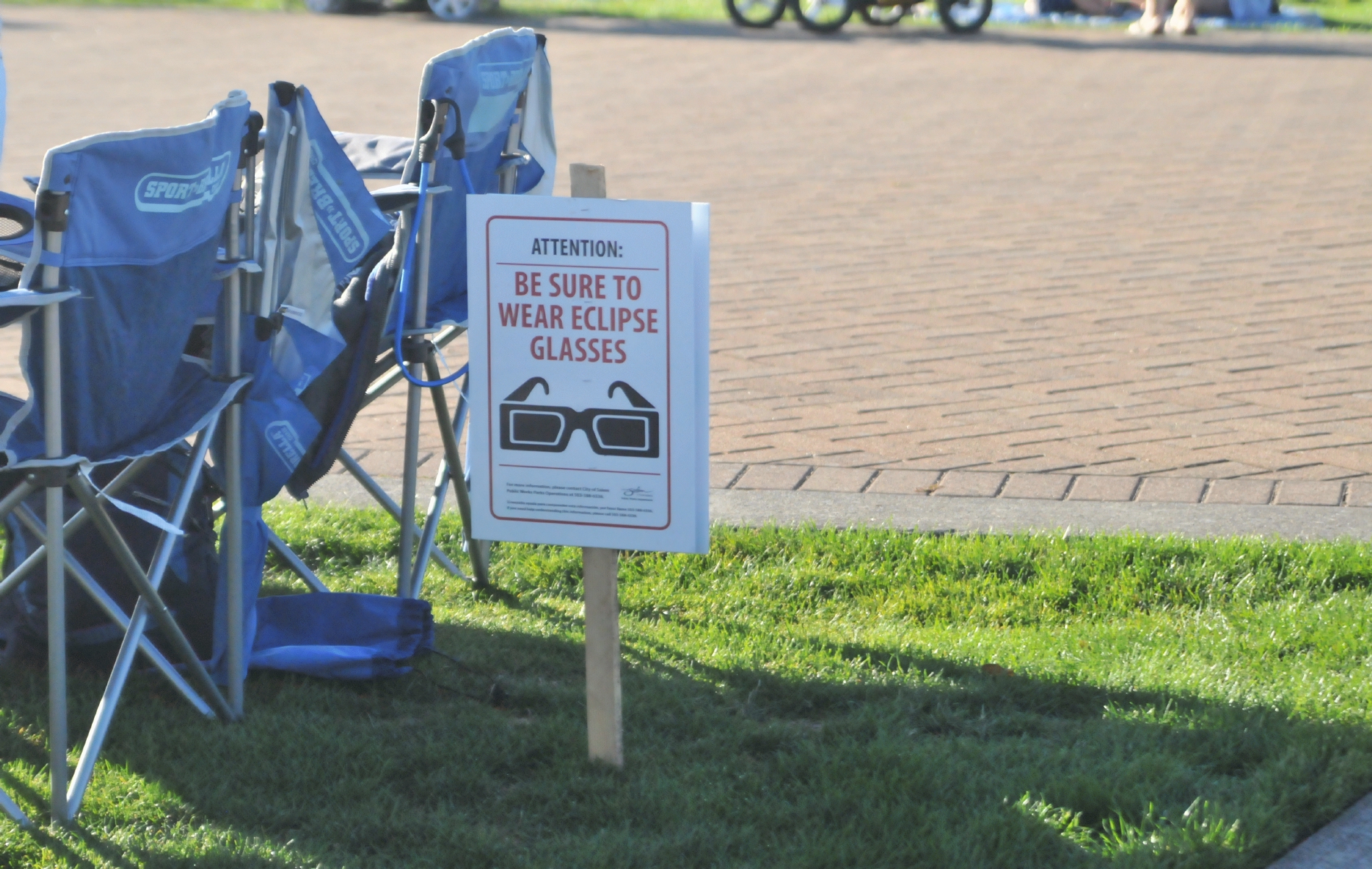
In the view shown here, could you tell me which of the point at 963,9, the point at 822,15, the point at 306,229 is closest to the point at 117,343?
the point at 306,229

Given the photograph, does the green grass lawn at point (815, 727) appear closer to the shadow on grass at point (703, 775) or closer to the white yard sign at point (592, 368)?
the shadow on grass at point (703, 775)

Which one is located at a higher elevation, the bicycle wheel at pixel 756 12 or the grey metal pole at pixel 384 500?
the bicycle wheel at pixel 756 12

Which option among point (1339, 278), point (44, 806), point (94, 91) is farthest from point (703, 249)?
point (94, 91)

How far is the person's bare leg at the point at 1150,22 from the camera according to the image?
62.7ft

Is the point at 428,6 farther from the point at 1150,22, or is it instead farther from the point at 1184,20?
the point at 1184,20

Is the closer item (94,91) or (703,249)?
(703,249)

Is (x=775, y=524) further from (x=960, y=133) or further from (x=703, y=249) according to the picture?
(x=960, y=133)

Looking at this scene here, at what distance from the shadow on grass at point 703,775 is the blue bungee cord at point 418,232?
2.25ft

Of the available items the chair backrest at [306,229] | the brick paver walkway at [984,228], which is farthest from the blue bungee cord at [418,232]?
the brick paver walkway at [984,228]

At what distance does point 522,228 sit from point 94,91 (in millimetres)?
12624

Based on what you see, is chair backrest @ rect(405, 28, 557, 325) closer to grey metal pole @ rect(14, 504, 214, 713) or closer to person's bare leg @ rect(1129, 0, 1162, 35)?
grey metal pole @ rect(14, 504, 214, 713)

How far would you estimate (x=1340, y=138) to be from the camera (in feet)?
37.0

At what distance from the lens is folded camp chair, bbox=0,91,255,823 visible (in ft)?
8.60

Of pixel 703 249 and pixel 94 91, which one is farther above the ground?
pixel 703 249
